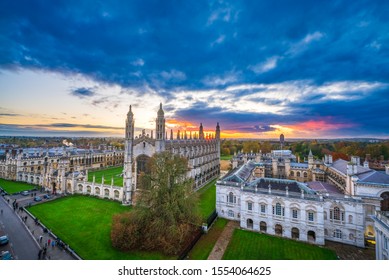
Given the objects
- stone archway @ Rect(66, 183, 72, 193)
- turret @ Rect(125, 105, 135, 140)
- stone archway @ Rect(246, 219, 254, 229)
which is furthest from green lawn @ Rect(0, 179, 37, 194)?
stone archway @ Rect(246, 219, 254, 229)

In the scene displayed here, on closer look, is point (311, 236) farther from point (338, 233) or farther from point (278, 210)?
point (278, 210)

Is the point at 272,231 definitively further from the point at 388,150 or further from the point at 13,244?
the point at 388,150

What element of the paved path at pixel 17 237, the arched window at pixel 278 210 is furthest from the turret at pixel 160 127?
the paved path at pixel 17 237

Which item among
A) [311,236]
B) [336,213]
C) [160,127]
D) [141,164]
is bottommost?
[311,236]

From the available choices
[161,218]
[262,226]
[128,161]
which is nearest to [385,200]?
[262,226]

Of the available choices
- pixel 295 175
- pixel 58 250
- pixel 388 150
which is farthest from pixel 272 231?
pixel 388 150

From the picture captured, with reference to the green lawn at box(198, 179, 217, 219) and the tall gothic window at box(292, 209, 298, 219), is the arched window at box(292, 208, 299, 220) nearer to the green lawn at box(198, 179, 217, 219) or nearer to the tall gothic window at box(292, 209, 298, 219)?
the tall gothic window at box(292, 209, 298, 219)
